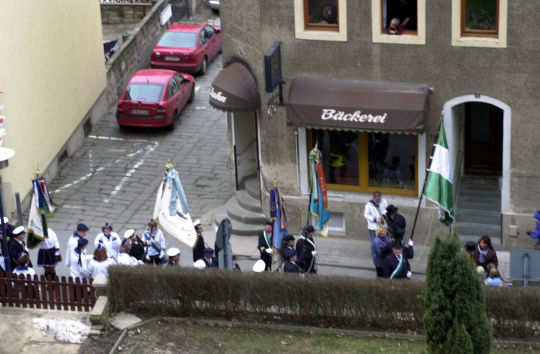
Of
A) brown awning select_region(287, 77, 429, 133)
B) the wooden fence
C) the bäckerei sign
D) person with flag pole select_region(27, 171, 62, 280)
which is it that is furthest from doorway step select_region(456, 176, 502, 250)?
the wooden fence

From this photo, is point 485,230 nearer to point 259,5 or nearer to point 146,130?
point 259,5

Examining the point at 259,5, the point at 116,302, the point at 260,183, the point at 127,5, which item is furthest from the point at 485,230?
the point at 127,5

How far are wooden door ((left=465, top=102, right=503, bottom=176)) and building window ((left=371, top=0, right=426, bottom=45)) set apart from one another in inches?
128

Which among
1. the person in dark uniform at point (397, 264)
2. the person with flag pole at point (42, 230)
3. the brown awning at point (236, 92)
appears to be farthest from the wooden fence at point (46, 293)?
the brown awning at point (236, 92)

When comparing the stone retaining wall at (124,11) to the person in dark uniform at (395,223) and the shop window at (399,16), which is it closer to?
the shop window at (399,16)

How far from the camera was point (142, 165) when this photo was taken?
100 feet

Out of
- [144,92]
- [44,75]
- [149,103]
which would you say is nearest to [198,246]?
[44,75]

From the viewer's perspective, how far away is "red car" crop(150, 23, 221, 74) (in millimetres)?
35938

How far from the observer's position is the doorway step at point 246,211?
26.5 metres

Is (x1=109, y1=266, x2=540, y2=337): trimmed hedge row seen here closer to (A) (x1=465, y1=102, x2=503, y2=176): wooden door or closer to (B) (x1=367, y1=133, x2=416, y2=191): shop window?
(B) (x1=367, y1=133, x2=416, y2=191): shop window

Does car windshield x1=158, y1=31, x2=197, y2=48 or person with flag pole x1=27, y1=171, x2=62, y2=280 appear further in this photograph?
car windshield x1=158, y1=31, x2=197, y2=48

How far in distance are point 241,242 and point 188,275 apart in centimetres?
628

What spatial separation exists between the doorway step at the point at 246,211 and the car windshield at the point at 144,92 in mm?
5390

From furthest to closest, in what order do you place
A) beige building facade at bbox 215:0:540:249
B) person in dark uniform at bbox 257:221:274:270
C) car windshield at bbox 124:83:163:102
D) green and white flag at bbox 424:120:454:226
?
1. car windshield at bbox 124:83:163:102
2. beige building facade at bbox 215:0:540:249
3. green and white flag at bbox 424:120:454:226
4. person in dark uniform at bbox 257:221:274:270
